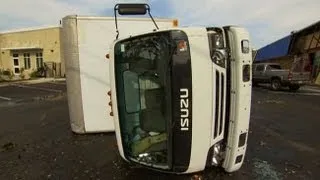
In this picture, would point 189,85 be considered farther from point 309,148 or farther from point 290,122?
point 290,122

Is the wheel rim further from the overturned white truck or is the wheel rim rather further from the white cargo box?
the overturned white truck

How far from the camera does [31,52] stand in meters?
34.7

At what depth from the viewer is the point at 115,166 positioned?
197 inches

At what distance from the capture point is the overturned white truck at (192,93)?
359 cm

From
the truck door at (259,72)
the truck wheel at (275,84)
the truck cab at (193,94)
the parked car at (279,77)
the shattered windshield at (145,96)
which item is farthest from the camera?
the truck door at (259,72)

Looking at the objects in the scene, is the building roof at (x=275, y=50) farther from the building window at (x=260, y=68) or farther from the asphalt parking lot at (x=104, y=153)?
the asphalt parking lot at (x=104, y=153)

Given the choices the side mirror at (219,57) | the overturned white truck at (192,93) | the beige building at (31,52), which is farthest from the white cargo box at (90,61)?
the beige building at (31,52)

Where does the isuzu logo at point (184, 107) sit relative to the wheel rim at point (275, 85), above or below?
above

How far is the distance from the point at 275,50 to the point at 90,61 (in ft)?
78.2

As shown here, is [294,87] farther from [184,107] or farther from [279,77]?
[184,107]

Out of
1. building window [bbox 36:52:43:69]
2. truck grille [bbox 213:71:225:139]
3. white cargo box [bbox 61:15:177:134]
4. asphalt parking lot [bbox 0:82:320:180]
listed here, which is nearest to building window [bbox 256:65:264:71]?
asphalt parking lot [bbox 0:82:320:180]

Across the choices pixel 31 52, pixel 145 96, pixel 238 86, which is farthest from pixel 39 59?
pixel 238 86

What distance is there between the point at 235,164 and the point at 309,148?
281 cm

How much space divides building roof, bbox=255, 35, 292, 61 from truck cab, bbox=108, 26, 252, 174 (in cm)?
2295
